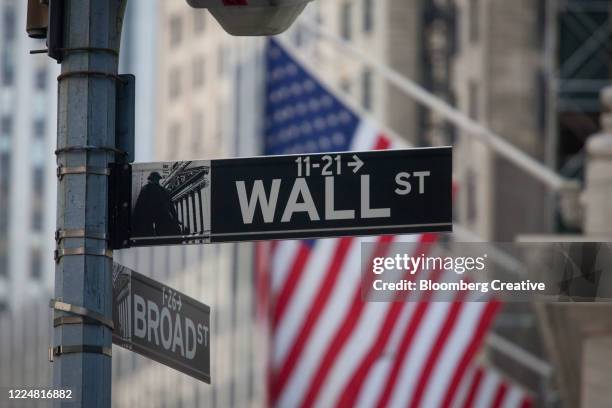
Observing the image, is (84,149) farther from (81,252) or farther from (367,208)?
(367,208)

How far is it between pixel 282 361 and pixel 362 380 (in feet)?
5.07

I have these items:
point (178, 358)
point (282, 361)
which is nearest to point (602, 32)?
point (282, 361)

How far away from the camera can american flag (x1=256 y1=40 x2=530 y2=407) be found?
28.4 metres

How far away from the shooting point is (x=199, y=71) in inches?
4063

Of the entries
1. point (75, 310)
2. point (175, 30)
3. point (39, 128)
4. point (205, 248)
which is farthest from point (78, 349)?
point (39, 128)

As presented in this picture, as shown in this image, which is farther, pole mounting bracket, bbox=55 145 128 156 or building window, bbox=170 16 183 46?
building window, bbox=170 16 183 46

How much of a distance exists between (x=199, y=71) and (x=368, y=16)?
2787 cm

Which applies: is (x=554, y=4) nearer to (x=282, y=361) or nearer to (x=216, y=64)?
(x=282, y=361)

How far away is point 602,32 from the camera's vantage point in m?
54.0

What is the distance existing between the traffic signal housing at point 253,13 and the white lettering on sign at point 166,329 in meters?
1.25

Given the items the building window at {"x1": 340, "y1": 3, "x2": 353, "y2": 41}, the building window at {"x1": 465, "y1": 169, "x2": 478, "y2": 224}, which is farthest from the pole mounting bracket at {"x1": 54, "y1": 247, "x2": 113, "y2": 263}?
the building window at {"x1": 340, "y1": 3, "x2": 353, "y2": 41}

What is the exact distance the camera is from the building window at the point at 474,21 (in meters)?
66.1

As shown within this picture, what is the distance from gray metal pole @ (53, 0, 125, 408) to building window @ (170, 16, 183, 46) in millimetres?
99611

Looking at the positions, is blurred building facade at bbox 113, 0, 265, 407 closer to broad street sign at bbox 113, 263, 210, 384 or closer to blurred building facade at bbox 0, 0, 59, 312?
blurred building facade at bbox 0, 0, 59, 312
